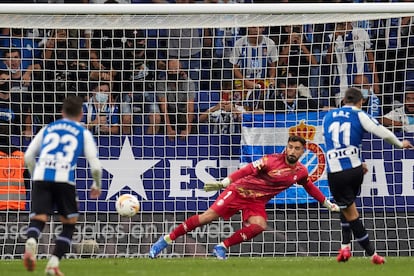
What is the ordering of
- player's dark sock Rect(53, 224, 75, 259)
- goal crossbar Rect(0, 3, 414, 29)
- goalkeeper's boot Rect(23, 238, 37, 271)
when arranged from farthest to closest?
goal crossbar Rect(0, 3, 414, 29)
player's dark sock Rect(53, 224, 75, 259)
goalkeeper's boot Rect(23, 238, 37, 271)

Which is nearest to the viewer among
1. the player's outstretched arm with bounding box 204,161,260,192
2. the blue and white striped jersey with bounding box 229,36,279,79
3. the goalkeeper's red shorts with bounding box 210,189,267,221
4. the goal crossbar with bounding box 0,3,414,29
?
the player's outstretched arm with bounding box 204,161,260,192

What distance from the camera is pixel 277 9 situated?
1465 centimetres

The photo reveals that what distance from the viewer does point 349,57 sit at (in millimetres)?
16062

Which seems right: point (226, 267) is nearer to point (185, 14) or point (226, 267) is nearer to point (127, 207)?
point (127, 207)

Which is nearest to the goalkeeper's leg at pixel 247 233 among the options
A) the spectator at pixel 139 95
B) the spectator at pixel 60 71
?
the spectator at pixel 139 95

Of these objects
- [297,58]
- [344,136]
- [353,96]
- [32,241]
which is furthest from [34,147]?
[297,58]

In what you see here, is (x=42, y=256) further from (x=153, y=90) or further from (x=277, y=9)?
(x=277, y=9)

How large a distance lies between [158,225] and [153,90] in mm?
2128

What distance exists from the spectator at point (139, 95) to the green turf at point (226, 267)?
9.70 feet

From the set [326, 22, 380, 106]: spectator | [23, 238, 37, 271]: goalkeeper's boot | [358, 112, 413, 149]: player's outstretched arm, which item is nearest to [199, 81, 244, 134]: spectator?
[326, 22, 380, 106]: spectator

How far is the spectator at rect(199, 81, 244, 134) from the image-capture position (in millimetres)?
15938

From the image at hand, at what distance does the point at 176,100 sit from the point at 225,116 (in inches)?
33.5

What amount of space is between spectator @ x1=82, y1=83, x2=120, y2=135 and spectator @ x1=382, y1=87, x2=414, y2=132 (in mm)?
4192

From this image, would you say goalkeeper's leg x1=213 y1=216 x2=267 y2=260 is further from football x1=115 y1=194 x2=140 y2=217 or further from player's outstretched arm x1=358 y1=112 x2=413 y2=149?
player's outstretched arm x1=358 y1=112 x2=413 y2=149
